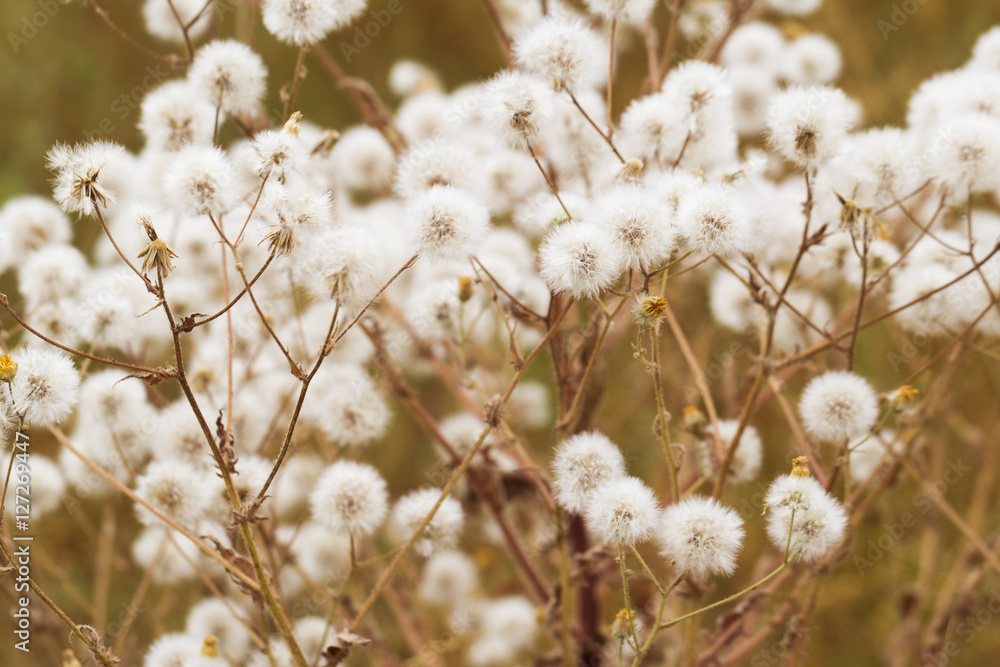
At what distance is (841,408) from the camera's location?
109 centimetres

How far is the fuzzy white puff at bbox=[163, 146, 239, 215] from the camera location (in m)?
0.94

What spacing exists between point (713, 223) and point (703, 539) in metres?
0.36

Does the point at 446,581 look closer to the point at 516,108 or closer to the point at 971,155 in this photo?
the point at 516,108

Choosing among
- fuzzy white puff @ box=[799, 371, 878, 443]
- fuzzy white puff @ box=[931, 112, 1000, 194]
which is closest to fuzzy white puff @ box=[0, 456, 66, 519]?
fuzzy white puff @ box=[799, 371, 878, 443]

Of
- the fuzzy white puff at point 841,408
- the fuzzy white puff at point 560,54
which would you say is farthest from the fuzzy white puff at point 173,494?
the fuzzy white puff at point 841,408

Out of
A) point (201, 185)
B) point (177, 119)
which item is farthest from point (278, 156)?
point (177, 119)

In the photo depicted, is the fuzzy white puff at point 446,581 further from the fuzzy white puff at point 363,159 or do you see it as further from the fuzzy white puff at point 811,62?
the fuzzy white puff at point 811,62

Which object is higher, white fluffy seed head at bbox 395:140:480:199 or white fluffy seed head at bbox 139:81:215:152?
white fluffy seed head at bbox 139:81:215:152

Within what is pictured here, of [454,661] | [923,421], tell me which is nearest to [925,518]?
[923,421]

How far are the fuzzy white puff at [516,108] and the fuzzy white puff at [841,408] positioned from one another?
53 cm

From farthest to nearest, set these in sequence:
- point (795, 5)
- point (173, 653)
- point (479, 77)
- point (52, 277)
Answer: point (479, 77), point (795, 5), point (52, 277), point (173, 653)

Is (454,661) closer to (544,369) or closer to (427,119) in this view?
(544,369)

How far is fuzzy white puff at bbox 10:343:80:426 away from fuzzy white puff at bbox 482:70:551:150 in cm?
61

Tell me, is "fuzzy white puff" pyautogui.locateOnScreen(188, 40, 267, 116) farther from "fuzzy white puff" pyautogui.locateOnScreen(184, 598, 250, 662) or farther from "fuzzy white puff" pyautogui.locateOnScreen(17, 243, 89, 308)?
"fuzzy white puff" pyautogui.locateOnScreen(184, 598, 250, 662)
